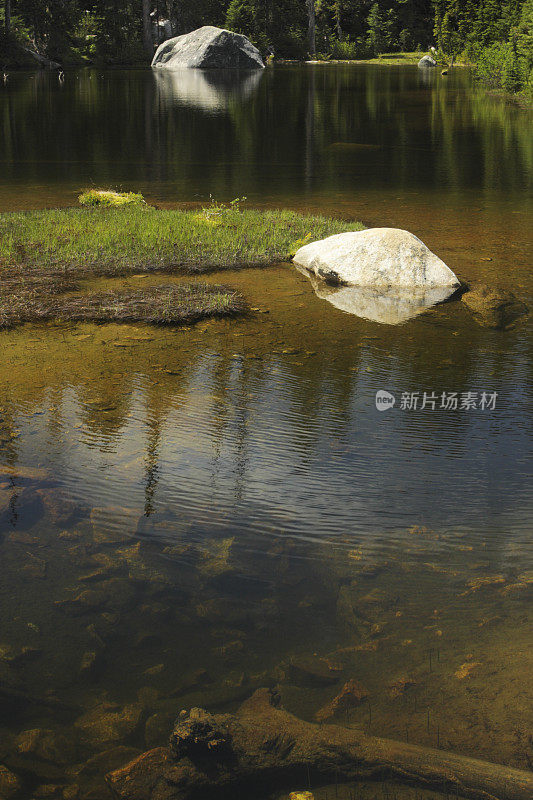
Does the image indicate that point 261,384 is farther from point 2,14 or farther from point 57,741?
point 2,14

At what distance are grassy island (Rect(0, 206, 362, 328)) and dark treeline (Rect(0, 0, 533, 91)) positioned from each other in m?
43.6

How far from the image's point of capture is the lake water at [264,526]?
10.8 feet

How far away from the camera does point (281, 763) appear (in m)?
3.02

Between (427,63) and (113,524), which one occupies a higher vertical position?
(427,63)

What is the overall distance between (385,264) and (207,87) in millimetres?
41888

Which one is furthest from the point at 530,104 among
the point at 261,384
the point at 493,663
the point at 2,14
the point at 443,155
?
the point at 2,14

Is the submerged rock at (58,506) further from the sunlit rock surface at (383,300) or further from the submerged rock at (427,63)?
the submerged rock at (427,63)

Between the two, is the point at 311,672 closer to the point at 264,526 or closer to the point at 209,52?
the point at 264,526

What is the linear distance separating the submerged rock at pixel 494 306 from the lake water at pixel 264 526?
317 millimetres

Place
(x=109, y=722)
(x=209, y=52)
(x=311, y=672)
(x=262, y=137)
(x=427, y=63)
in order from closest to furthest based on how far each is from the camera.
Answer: (x=109, y=722) < (x=311, y=672) < (x=262, y=137) < (x=209, y=52) < (x=427, y=63)

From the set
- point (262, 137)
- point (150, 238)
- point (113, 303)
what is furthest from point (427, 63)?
point (113, 303)

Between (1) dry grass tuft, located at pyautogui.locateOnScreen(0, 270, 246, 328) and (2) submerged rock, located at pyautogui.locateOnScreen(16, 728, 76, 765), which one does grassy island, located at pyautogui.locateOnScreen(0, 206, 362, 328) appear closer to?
(1) dry grass tuft, located at pyautogui.locateOnScreen(0, 270, 246, 328)

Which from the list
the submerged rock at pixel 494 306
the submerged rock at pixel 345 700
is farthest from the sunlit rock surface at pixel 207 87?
the submerged rock at pixel 345 700

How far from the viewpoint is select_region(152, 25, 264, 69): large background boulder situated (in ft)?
212
